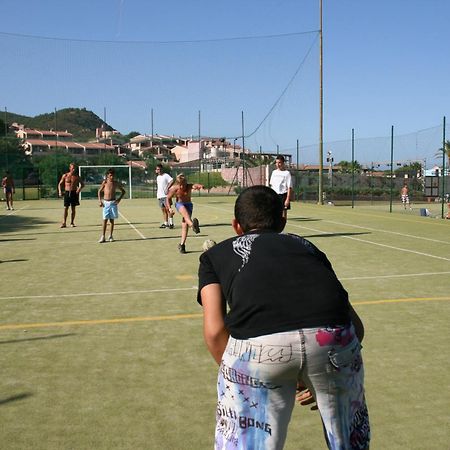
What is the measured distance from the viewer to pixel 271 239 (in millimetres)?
2455

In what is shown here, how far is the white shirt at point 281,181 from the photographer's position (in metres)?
14.1

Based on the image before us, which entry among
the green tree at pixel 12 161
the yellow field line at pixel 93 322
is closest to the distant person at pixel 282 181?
the yellow field line at pixel 93 322

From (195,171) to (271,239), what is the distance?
48.0 m

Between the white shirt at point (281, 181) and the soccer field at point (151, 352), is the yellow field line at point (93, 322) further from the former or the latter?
the white shirt at point (281, 181)

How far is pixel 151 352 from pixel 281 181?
9.20m

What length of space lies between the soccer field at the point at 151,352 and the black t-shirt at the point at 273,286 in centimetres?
158

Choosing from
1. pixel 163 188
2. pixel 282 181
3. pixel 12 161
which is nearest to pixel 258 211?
pixel 282 181

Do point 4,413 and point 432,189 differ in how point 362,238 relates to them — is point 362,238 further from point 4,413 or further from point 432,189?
point 432,189

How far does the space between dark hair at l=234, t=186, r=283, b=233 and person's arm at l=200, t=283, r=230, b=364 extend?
357mm

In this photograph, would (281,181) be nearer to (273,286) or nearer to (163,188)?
(163,188)

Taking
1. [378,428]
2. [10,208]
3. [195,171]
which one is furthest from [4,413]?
[195,171]

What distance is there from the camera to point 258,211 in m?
2.62

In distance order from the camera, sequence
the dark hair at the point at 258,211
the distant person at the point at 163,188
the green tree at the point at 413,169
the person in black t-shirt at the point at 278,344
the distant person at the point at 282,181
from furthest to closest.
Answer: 1. the green tree at the point at 413,169
2. the distant person at the point at 163,188
3. the distant person at the point at 282,181
4. the dark hair at the point at 258,211
5. the person in black t-shirt at the point at 278,344

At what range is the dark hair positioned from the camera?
2.62 m
